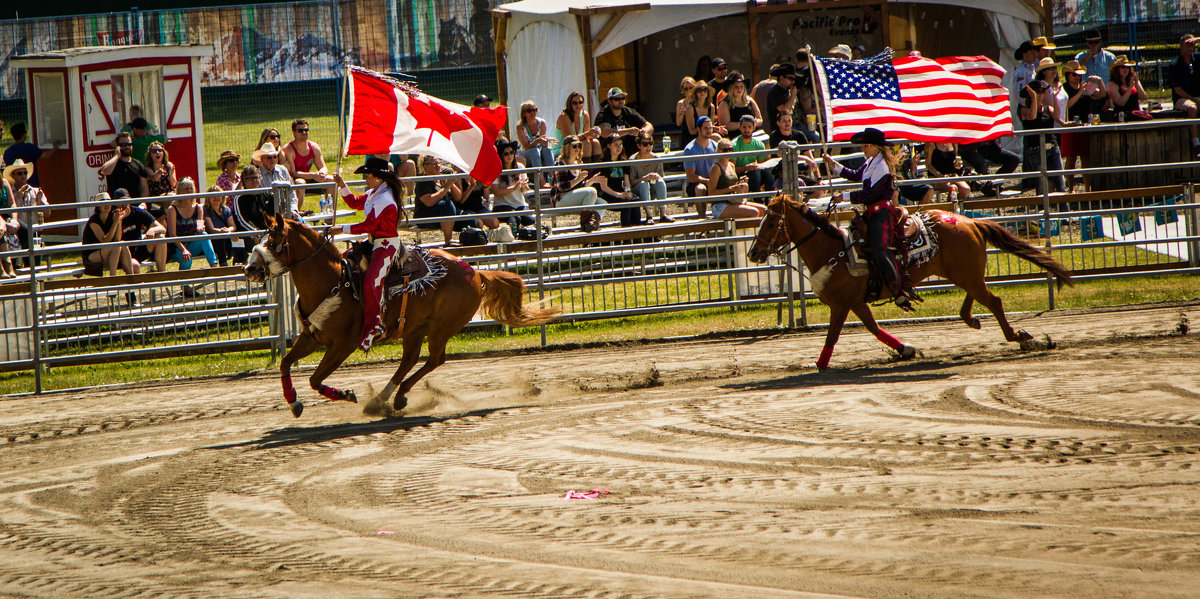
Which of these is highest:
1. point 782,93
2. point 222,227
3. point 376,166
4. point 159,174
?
point 782,93

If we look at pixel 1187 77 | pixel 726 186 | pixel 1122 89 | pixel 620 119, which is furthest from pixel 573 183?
pixel 1187 77

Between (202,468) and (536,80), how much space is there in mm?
14128

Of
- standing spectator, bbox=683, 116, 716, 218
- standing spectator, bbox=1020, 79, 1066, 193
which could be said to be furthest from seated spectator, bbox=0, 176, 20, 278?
standing spectator, bbox=1020, 79, 1066, 193

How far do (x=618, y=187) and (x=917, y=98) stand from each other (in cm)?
439

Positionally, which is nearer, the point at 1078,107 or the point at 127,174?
the point at 127,174

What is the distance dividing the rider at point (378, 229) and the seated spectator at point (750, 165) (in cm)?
623

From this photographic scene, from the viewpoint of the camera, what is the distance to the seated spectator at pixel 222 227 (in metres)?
14.6

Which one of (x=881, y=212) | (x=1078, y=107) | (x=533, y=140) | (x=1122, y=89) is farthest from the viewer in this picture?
(x=1122, y=89)

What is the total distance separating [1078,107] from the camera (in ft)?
64.4

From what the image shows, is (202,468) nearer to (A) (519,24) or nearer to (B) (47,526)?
(B) (47,526)

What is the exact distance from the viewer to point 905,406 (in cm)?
930

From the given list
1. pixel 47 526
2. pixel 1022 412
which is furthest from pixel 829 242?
pixel 47 526

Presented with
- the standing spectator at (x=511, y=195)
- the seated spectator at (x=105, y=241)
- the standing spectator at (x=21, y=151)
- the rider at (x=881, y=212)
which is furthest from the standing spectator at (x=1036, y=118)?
the standing spectator at (x=21, y=151)

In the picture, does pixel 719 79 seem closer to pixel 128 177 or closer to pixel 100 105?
pixel 128 177
